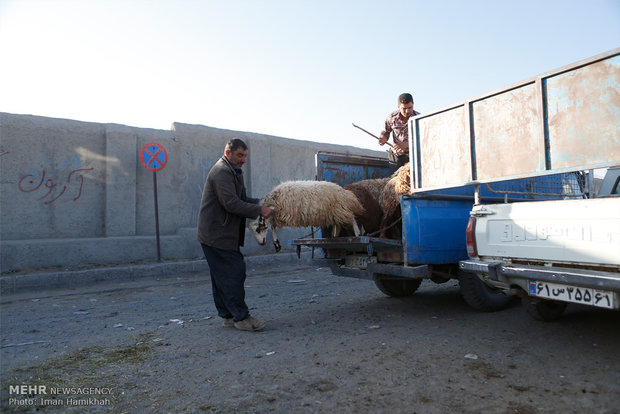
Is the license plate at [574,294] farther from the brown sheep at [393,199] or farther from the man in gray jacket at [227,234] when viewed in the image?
the man in gray jacket at [227,234]

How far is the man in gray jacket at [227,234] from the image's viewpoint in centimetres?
404

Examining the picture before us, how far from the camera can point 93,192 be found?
884 centimetres

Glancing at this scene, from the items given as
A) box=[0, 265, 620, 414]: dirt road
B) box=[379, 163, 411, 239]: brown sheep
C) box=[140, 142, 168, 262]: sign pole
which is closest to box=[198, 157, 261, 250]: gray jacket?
box=[0, 265, 620, 414]: dirt road

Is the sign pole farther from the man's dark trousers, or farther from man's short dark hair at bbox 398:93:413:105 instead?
man's short dark hair at bbox 398:93:413:105

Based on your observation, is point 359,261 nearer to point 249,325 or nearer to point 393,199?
point 393,199

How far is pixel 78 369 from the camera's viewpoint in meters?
3.12

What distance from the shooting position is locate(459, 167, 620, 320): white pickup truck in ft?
8.54

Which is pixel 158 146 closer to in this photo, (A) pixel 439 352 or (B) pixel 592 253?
(A) pixel 439 352

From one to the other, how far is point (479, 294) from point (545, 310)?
618 millimetres

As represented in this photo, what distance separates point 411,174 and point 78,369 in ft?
11.2

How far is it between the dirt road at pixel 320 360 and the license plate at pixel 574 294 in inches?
17.8

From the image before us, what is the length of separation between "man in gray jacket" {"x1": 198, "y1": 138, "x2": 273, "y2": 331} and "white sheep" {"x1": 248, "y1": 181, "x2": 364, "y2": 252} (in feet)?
0.53

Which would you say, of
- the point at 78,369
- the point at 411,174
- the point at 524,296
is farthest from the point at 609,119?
the point at 78,369

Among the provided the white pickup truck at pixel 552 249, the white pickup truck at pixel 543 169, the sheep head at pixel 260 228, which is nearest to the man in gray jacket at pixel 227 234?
the sheep head at pixel 260 228
